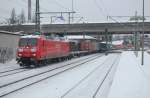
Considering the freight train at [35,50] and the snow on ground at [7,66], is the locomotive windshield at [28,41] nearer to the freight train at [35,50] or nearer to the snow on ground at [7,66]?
the freight train at [35,50]

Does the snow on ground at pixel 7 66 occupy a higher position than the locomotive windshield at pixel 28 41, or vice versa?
the locomotive windshield at pixel 28 41

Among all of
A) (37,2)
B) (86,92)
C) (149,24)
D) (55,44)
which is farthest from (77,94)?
(149,24)

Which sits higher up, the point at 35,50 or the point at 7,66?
the point at 35,50

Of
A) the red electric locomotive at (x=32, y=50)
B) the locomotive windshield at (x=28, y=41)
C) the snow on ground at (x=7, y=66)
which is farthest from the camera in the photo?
the locomotive windshield at (x=28, y=41)

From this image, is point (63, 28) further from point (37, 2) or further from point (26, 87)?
point (26, 87)

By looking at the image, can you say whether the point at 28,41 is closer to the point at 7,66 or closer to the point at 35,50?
the point at 35,50

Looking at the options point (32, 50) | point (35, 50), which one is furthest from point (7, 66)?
point (35, 50)

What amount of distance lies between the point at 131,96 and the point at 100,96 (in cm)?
132

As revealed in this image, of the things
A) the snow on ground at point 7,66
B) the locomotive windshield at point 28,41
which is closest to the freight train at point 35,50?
the locomotive windshield at point 28,41

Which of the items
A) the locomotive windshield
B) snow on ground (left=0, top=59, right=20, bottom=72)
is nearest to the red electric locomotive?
the locomotive windshield

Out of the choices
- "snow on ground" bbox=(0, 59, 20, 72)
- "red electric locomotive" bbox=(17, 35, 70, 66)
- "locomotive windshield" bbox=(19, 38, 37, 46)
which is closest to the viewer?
"snow on ground" bbox=(0, 59, 20, 72)

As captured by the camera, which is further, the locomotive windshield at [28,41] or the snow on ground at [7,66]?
the locomotive windshield at [28,41]

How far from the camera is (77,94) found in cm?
1481

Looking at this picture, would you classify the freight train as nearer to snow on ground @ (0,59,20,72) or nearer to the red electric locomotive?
the red electric locomotive
